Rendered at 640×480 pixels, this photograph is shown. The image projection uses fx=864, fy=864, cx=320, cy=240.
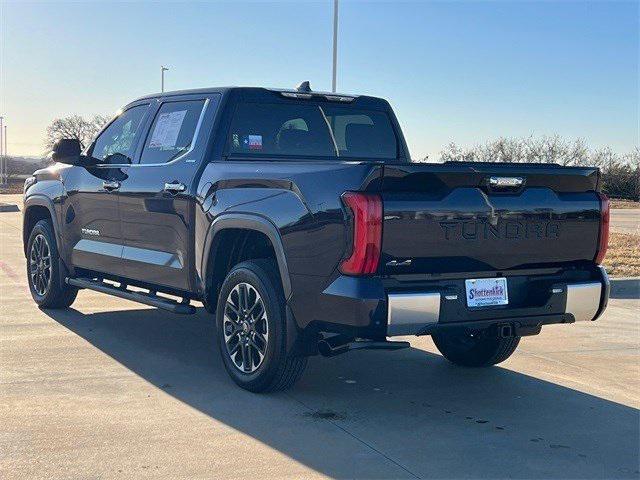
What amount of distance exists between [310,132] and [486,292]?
231cm

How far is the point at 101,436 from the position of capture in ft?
14.9

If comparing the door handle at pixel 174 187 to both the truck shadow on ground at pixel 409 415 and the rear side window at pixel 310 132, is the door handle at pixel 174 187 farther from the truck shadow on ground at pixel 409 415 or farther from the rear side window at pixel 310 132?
the truck shadow on ground at pixel 409 415

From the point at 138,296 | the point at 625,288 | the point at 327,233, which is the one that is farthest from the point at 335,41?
the point at 327,233

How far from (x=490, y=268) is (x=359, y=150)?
2.32 meters

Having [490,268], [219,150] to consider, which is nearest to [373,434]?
[490,268]

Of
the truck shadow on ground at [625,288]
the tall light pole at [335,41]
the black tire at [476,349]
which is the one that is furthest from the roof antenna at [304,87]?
the tall light pole at [335,41]

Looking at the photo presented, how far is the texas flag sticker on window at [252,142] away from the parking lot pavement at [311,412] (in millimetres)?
1639

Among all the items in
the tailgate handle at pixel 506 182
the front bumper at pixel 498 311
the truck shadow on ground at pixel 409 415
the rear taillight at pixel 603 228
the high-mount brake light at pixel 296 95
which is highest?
the high-mount brake light at pixel 296 95

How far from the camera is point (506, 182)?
5031 millimetres

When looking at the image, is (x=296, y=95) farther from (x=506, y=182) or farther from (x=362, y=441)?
(x=362, y=441)

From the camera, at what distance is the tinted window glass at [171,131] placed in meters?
6.55

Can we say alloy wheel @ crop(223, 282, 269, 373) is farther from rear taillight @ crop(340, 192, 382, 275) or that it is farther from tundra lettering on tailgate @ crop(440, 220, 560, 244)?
tundra lettering on tailgate @ crop(440, 220, 560, 244)

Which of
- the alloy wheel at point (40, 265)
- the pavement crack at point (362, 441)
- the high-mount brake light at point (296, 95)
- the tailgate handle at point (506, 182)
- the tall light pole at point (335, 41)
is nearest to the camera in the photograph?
the pavement crack at point (362, 441)

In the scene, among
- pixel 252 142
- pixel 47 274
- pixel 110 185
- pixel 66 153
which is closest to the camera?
pixel 252 142
